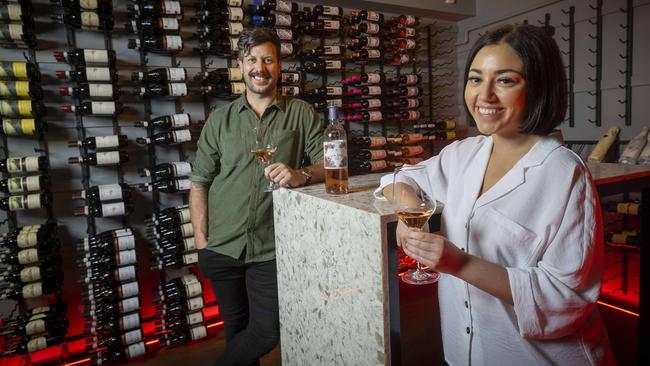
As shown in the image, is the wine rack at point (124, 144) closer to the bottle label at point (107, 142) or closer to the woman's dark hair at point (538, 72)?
the bottle label at point (107, 142)

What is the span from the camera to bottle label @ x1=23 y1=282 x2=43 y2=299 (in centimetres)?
302

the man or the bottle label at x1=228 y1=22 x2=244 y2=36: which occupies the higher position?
the bottle label at x1=228 y1=22 x2=244 y2=36

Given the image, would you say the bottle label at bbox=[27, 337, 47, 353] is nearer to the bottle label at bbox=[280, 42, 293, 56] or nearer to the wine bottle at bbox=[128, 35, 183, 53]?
the wine bottle at bbox=[128, 35, 183, 53]

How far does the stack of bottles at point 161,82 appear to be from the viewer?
353 centimetres

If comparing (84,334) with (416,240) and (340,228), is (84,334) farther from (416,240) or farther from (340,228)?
(416,240)

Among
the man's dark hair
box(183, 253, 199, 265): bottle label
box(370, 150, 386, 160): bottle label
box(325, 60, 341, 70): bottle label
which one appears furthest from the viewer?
box(370, 150, 386, 160): bottle label

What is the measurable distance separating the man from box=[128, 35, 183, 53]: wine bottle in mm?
1812

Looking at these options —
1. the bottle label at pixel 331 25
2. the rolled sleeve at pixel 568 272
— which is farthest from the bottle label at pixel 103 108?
the rolled sleeve at pixel 568 272

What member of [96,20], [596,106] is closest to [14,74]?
[96,20]

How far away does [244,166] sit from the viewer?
2025mm

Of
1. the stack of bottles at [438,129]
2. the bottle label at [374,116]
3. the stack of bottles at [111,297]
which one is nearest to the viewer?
Answer: the stack of bottles at [111,297]

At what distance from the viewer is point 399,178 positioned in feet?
4.51

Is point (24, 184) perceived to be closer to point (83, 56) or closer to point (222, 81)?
point (83, 56)

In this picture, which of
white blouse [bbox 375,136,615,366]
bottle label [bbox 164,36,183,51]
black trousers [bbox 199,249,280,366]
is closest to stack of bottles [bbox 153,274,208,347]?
black trousers [bbox 199,249,280,366]
